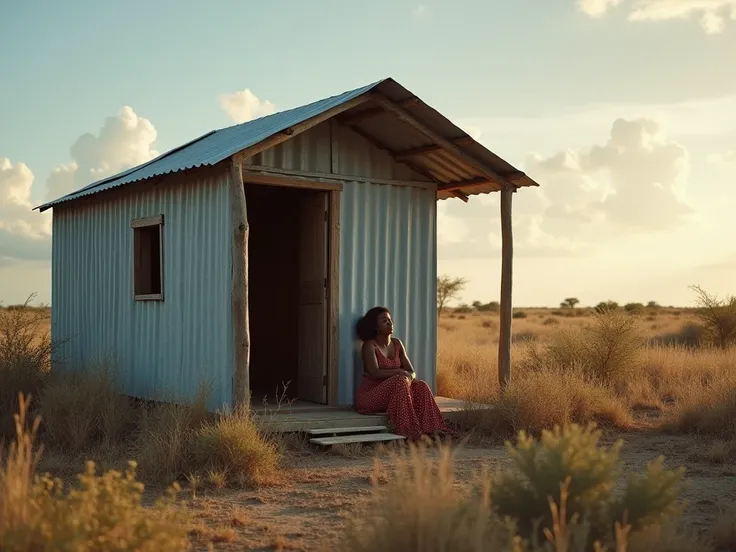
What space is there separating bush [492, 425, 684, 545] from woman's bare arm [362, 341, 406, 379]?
17.7ft

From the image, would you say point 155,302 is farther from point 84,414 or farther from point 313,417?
point 313,417

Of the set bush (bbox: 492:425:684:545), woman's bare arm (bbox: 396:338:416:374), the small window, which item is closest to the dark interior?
the small window

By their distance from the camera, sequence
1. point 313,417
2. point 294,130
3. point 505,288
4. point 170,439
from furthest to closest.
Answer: point 505,288
point 313,417
point 294,130
point 170,439

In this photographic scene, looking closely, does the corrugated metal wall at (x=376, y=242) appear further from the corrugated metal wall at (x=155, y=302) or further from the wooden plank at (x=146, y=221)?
the wooden plank at (x=146, y=221)

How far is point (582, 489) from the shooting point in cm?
517

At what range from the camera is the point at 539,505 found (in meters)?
5.25

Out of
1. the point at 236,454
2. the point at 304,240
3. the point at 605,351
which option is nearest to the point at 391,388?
the point at 304,240

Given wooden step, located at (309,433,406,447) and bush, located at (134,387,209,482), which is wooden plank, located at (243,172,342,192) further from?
wooden step, located at (309,433,406,447)

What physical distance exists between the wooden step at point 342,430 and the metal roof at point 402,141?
309 cm

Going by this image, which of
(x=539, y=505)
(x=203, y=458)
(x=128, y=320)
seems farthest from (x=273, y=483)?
(x=128, y=320)

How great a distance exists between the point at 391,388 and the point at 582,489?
5639 mm

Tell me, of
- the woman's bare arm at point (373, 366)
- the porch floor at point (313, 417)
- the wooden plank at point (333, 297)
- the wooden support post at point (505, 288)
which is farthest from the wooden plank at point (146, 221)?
the wooden support post at point (505, 288)

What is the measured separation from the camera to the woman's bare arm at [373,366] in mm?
10773

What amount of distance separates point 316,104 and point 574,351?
683 cm
